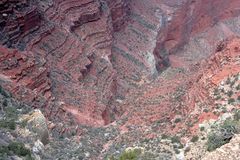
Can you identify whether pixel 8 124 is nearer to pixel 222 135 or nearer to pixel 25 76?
pixel 25 76

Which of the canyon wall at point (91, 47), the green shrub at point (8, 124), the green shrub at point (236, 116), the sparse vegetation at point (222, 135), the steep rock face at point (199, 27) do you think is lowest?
the steep rock face at point (199, 27)

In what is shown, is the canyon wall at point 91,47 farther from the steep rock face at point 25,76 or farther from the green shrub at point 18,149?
the green shrub at point 18,149

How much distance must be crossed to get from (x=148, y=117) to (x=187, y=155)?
10.8 meters

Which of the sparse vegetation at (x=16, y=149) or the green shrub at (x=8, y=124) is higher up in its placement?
the sparse vegetation at (x=16, y=149)

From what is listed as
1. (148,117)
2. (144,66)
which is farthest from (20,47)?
(144,66)

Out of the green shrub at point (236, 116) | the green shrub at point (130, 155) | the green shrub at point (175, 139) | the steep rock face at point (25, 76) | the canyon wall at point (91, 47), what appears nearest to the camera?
the green shrub at point (236, 116)

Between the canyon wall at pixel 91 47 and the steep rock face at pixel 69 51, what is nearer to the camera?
the canyon wall at pixel 91 47

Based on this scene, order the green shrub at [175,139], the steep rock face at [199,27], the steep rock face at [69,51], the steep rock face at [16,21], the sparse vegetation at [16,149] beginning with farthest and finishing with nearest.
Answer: the steep rock face at [199,27]
the steep rock face at [16,21]
the steep rock face at [69,51]
the green shrub at [175,139]
the sparse vegetation at [16,149]

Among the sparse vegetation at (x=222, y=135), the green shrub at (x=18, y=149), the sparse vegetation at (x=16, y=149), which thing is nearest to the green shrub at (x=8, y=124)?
the sparse vegetation at (x=16, y=149)

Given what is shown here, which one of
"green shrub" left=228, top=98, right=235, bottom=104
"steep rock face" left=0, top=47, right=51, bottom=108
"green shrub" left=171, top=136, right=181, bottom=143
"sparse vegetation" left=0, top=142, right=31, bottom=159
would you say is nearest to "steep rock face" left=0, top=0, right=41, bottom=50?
"steep rock face" left=0, top=47, right=51, bottom=108

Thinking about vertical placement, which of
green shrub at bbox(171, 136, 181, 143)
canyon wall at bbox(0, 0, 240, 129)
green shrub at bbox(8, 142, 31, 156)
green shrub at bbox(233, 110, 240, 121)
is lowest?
canyon wall at bbox(0, 0, 240, 129)

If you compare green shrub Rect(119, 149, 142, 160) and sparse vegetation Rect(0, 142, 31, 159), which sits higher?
sparse vegetation Rect(0, 142, 31, 159)

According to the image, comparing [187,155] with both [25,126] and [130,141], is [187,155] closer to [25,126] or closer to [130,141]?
[130,141]

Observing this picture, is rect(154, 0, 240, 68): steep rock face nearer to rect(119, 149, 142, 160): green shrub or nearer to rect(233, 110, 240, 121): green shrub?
rect(119, 149, 142, 160): green shrub
